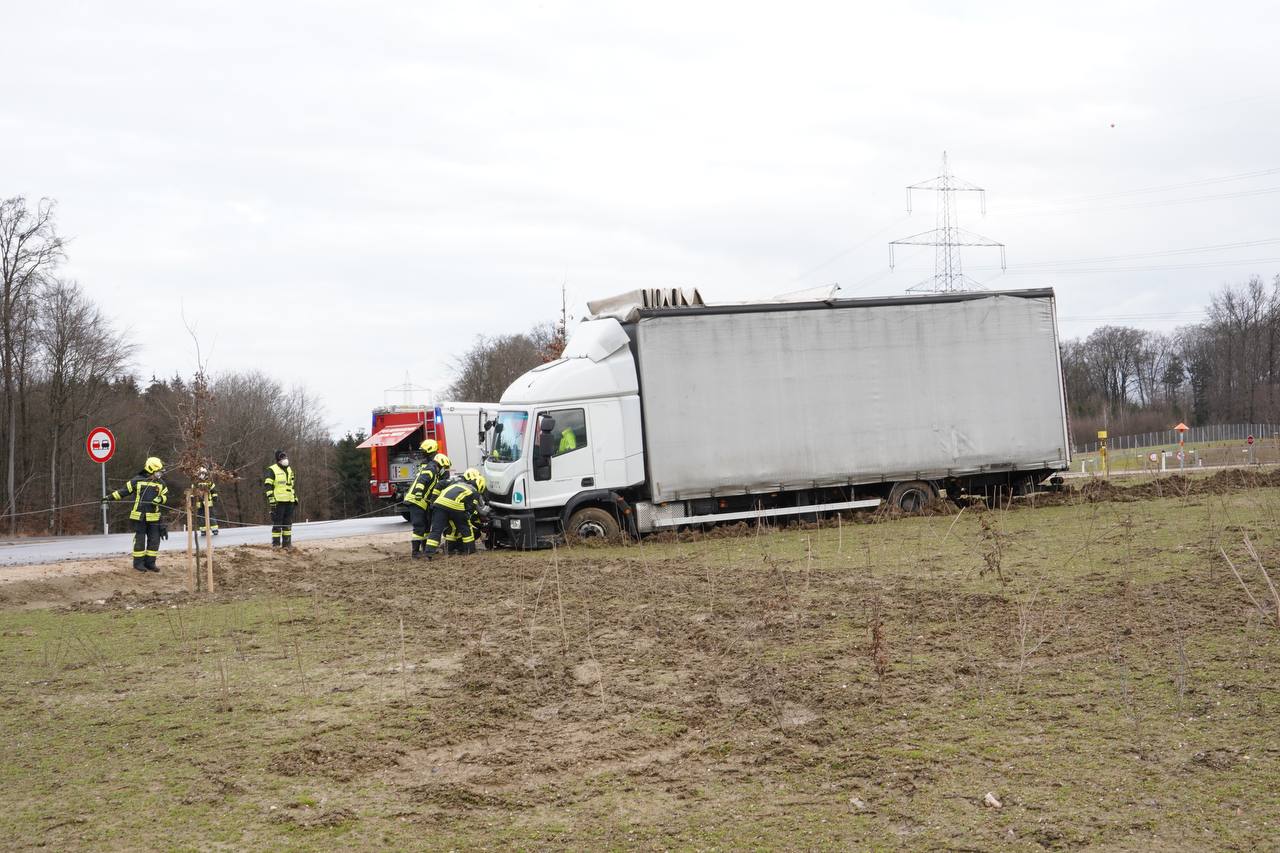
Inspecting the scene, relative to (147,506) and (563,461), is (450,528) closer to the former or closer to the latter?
(563,461)

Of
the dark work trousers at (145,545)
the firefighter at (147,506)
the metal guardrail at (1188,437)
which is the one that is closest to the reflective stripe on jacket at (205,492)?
the firefighter at (147,506)

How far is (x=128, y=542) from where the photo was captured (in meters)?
21.4

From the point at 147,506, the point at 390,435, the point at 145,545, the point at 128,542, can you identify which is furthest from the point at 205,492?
the point at 390,435

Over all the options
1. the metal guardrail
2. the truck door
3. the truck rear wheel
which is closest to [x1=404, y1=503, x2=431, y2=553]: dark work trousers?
the truck door

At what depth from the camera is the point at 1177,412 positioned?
86562 millimetres

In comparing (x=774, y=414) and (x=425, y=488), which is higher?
(x=774, y=414)

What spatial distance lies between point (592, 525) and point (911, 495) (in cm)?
576

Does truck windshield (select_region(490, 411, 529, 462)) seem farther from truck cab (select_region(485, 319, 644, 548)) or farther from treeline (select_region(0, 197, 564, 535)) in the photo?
treeline (select_region(0, 197, 564, 535))

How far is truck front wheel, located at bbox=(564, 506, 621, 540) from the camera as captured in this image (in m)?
16.4

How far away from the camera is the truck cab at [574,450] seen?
1627 centimetres

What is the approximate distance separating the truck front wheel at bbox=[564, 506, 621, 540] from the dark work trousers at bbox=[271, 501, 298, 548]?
5.22m

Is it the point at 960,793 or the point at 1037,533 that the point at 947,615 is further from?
the point at 1037,533

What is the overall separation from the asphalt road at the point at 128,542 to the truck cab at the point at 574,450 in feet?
20.9

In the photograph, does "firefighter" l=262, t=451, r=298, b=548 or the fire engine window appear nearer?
the fire engine window
